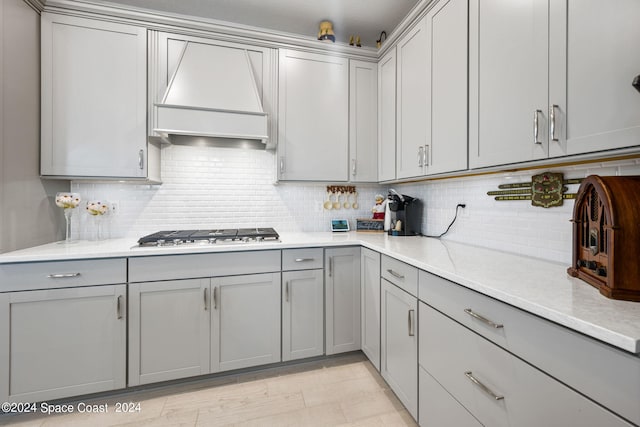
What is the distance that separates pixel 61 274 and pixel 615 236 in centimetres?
254

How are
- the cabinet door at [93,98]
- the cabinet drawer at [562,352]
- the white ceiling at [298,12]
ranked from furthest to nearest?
the white ceiling at [298,12], the cabinet door at [93,98], the cabinet drawer at [562,352]

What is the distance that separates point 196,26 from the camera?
2078 mm

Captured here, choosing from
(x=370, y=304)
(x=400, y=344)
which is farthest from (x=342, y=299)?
(x=400, y=344)

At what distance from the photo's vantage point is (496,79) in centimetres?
134

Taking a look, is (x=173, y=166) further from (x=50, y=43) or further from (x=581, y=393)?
(x=581, y=393)

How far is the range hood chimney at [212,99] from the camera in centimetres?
199

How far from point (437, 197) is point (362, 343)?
1307mm

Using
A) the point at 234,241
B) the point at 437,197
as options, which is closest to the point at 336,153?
the point at 437,197

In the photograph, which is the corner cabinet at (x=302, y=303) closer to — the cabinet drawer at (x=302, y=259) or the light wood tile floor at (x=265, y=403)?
the cabinet drawer at (x=302, y=259)

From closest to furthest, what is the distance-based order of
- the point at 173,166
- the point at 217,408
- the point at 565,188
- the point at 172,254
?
1. the point at 565,188
2. the point at 217,408
3. the point at 172,254
4. the point at 173,166

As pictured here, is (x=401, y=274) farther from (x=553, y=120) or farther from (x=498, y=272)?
(x=553, y=120)

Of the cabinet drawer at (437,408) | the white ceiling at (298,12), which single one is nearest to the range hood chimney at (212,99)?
the white ceiling at (298,12)

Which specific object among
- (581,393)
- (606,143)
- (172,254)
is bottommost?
(581,393)

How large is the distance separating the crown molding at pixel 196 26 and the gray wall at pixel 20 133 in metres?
0.28
